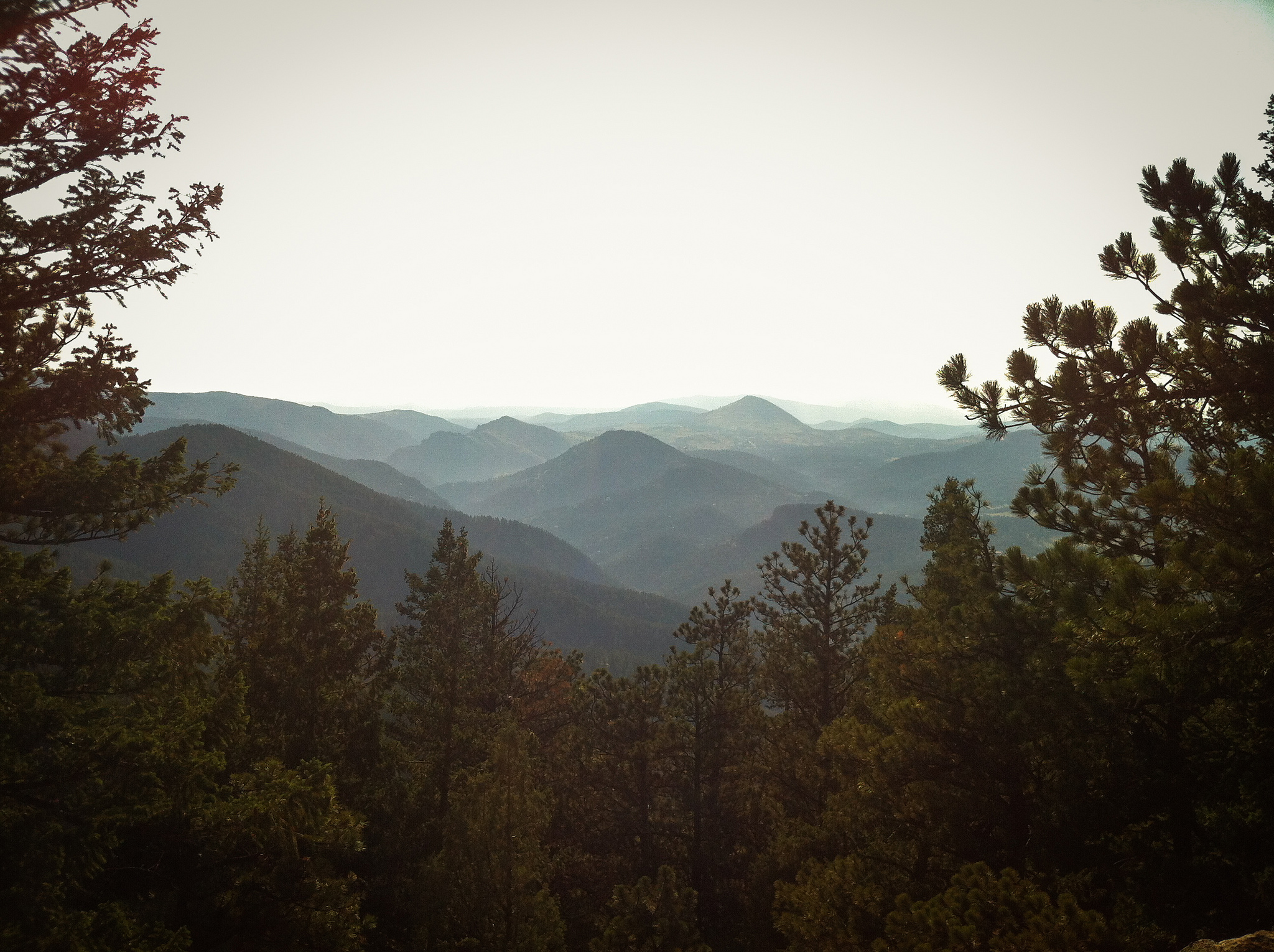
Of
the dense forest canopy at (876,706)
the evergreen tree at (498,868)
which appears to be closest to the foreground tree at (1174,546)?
the dense forest canopy at (876,706)

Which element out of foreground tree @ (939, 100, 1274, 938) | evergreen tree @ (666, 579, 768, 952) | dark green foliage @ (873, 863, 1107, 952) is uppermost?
foreground tree @ (939, 100, 1274, 938)

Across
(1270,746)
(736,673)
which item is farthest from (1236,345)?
(736,673)

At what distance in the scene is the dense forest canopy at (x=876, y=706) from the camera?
265 inches

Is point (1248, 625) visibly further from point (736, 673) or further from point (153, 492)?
point (736, 673)

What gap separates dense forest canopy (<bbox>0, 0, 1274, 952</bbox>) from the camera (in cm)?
672

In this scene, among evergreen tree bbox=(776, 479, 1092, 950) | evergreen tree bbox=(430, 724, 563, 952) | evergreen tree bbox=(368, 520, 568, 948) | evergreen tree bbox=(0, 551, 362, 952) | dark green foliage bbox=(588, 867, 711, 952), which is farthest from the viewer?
evergreen tree bbox=(368, 520, 568, 948)

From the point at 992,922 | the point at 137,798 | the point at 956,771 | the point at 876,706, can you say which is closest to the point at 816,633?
the point at 876,706

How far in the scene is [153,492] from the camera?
1007cm

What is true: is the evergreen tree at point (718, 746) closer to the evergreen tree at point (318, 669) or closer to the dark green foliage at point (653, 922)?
the dark green foliage at point (653, 922)

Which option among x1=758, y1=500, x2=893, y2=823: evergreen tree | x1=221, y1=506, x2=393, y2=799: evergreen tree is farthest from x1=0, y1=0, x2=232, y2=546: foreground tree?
x1=758, y1=500, x2=893, y2=823: evergreen tree

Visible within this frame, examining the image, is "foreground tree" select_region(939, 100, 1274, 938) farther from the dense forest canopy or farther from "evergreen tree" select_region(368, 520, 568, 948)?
"evergreen tree" select_region(368, 520, 568, 948)

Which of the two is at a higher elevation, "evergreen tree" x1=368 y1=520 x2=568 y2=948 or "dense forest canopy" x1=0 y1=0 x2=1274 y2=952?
"dense forest canopy" x1=0 y1=0 x2=1274 y2=952

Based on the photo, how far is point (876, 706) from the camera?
13.1m

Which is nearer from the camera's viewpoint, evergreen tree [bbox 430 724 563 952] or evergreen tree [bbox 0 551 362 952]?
evergreen tree [bbox 0 551 362 952]
